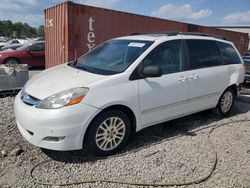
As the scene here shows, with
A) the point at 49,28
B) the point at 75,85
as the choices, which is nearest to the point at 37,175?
the point at 75,85

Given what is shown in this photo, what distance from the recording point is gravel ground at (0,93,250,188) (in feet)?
9.87

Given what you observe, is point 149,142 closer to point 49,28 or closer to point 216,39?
point 216,39

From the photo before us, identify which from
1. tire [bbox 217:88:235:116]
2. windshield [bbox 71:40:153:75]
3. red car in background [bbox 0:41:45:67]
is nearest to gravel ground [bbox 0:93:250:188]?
tire [bbox 217:88:235:116]

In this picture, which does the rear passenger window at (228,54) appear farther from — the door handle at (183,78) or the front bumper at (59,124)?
the front bumper at (59,124)

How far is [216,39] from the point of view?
16.9 feet

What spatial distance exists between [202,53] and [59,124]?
3.04 m

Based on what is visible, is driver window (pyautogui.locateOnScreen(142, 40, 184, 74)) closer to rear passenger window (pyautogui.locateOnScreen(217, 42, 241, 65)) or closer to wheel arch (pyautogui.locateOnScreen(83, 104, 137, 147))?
wheel arch (pyautogui.locateOnScreen(83, 104, 137, 147))

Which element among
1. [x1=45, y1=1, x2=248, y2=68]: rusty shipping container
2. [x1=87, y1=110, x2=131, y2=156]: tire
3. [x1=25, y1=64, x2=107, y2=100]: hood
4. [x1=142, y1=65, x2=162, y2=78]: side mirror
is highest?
[x1=45, y1=1, x2=248, y2=68]: rusty shipping container

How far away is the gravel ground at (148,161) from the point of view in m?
3.01

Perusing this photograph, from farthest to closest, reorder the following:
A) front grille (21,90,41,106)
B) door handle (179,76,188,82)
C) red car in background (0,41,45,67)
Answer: red car in background (0,41,45,67) < door handle (179,76,188,82) < front grille (21,90,41,106)

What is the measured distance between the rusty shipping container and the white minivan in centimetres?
315

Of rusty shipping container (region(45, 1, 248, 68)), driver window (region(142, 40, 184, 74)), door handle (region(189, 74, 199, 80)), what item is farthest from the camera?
rusty shipping container (region(45, 1, 248, 68))

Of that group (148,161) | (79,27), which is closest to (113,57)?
(148,161)

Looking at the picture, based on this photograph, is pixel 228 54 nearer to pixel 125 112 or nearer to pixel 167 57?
pixel 167 57
